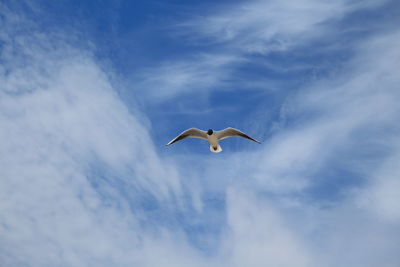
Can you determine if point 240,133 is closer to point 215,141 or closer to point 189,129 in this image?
point 215,141

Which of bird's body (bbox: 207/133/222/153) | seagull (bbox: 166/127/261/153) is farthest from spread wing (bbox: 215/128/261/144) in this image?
bird's body (bbox: 207/133/222/153)

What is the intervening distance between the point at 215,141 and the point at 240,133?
A: 319cm

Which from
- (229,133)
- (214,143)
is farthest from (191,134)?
(229,133)

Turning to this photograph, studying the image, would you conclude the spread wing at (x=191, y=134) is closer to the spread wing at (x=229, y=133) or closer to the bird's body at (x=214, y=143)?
the bird's body at (x=214, y=143)

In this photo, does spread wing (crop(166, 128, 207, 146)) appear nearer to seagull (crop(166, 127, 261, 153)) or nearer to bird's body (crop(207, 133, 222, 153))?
seagull (crop(166, 127, 261, 153))

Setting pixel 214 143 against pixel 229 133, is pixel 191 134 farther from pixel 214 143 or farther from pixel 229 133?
pixel 229 133

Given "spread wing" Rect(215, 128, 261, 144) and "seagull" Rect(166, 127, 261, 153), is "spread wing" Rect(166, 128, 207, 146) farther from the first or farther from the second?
A: "spread wing" Rect(215, 128, 261, 144)

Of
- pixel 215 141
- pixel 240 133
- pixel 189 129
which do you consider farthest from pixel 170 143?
pixel 240 133

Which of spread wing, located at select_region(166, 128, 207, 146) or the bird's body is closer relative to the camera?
spread wing, located at select_region(166, 128, 207, 146)

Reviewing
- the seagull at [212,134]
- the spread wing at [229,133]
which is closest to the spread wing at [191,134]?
the seagull at [212,134]

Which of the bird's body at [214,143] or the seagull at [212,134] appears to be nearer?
the seagull at [212,134]

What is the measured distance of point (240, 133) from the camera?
36.2m

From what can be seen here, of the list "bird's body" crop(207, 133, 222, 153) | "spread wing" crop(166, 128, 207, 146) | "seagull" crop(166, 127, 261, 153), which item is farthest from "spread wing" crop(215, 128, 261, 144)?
"spread wing" crop(166, 128, 207, 146)

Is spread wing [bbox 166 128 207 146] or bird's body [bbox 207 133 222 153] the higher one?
spread wing [bbox 166 128 207 146]
